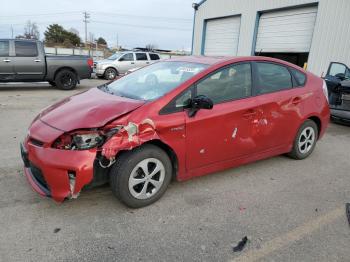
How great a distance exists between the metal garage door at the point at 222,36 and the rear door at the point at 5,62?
39.1ft

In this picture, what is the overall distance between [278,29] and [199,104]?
13782 millimetres

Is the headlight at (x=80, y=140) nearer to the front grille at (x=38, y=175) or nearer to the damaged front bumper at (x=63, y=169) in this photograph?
the damaged front bumper at (x=63, y=169)

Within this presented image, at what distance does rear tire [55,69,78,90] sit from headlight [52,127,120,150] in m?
9.56

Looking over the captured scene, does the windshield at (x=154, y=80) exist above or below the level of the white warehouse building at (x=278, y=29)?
below

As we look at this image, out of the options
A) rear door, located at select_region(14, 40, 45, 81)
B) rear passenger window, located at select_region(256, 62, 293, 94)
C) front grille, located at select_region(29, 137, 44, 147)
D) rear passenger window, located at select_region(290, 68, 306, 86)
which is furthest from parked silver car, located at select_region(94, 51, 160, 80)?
front grille, located at select_region(29, 137, 44, 147)

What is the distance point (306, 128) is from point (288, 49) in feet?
38.1

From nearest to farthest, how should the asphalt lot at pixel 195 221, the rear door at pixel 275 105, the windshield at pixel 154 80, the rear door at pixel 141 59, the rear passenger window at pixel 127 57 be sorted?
the asphalt lot at pixel 195 221
the windshield at pixel 154 80
the rear door at pixel 275 105
the rear passenger window at pixel 127 57
the rear door at pixel 141 59

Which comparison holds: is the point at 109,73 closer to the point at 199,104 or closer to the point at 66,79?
the point at 66,79

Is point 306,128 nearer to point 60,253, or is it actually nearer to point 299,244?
point 299,244

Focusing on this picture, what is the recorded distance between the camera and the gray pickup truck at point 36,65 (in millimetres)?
10703

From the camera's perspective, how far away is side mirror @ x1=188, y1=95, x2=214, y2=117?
3295 mm

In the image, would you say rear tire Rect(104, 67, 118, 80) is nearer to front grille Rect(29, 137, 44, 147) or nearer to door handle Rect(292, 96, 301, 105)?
door handle Rect(292, 96, 301, 105)

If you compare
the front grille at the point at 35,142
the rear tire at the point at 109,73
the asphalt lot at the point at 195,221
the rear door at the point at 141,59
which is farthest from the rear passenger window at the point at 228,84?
the rear door at the point at 141,59

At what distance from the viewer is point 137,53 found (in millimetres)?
18016
